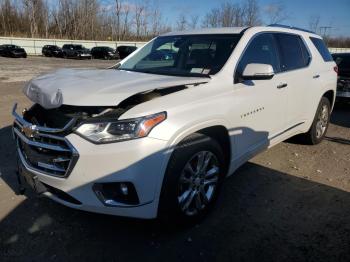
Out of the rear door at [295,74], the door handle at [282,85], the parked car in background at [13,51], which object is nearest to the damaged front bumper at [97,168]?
the door handle at [282,85]

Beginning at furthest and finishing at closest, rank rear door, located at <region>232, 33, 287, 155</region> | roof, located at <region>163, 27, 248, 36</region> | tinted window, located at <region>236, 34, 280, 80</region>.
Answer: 1. roof, located at <region>163, 27, 248, 36</region>
2. tinted window, located at <region>236, 34, 280, 80</region>
3. rear door, located at <region>232, 33, 287, 155</region>

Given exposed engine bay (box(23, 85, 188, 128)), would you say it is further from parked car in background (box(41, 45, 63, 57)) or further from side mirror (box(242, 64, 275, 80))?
parked car in background (box(41, 45, 63, 57))

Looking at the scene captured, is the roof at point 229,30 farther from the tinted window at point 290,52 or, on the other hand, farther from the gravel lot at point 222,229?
the gravel lot at point 222,229

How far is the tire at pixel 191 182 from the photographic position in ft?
9.79

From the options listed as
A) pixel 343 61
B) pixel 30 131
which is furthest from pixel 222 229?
pixel 343 61

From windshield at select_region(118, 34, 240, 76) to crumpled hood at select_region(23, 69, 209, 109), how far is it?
1.19ft

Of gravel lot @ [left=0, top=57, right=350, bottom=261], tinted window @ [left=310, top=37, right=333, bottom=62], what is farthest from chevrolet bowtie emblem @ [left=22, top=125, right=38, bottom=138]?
tinted window @ [left=310, top=37, right=333, bottom=62]

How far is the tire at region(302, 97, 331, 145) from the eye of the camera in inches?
225

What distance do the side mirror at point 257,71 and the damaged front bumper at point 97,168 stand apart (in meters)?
1.36

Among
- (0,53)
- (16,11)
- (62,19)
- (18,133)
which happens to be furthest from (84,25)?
(18,133)

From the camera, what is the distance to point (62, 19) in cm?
7406

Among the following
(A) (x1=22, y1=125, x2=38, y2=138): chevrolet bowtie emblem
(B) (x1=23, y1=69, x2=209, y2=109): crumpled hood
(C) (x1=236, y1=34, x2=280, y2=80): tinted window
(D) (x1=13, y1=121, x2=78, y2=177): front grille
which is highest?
(C) (x1=236, y1=34, x2=280, y2=80): tinted window

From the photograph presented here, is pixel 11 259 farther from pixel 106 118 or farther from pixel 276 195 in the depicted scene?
pixel 276 195

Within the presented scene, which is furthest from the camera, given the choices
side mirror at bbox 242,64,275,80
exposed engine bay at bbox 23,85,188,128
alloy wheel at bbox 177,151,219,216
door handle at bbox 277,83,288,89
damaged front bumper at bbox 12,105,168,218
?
door handle at bbox 277,83,288,89
